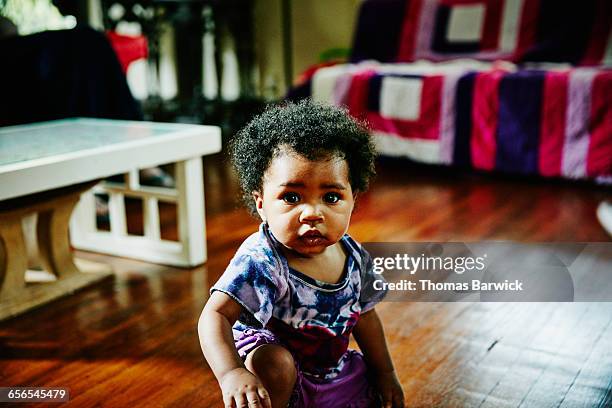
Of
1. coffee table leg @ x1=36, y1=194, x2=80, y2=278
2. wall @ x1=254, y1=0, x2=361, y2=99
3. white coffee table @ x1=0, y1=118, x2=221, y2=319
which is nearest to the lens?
white coffee table @ x1=0, y1=118, x2=221, y2=319

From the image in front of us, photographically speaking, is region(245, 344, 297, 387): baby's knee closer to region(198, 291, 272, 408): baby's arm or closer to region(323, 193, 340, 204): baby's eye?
region(198, 291, 272, 408): baby's arm

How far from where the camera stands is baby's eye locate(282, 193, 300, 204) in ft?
2.49

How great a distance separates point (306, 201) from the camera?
0.76 metres

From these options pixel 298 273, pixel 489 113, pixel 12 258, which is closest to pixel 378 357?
pixel 298 273

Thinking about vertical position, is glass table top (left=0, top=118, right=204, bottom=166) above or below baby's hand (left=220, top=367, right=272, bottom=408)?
above

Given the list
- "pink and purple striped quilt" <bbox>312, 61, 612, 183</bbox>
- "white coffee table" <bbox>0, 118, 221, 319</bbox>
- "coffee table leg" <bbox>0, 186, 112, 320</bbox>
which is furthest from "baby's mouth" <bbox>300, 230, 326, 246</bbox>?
"pink and purple striped quilt" <bbox>312, 61, 612, 183</bbox>

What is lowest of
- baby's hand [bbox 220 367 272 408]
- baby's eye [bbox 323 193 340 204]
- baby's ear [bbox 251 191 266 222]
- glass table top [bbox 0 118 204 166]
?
baby's hand [bbox 220 367 272 408]

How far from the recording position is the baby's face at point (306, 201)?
2.47ft

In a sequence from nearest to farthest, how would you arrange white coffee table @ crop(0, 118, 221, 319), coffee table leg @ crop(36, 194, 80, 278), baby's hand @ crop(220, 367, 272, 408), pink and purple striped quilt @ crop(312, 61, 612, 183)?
1. baby's hand @ crop(220, 367, 272, 408)
2. white coffee table @ crop(0, 118, 221, 319)
3. coffee table leg @ crop(36, 194, 80, 278)
4. pink and purple striped quilt @ crop(312, 61, 612, 183)

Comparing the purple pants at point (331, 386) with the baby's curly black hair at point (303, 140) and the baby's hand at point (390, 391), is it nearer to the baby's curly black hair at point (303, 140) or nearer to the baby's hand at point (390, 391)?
the baby's hand at point (390, 391)

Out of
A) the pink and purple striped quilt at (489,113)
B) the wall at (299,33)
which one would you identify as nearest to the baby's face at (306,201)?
the pink and purple striped quilt at (489,113)

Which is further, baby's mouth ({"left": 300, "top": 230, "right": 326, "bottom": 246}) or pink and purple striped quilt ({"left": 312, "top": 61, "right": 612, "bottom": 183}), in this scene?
pink and purple striped quilt ({"left": 312, "top": 61, "right": 612, "bottom": 183})

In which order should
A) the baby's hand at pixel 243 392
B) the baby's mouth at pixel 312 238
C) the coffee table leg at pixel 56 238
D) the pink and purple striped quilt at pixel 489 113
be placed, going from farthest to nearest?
1. the pink and purple striped quilt at pixel 489 113
2. the coffee table leg at pixel 56 238
3. the baby's mouth at pixel 312 238
4. the baby's hand at pixel 243 392

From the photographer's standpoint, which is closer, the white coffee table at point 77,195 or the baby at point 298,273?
the baby at point 298,273
